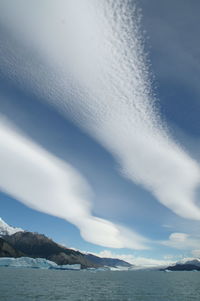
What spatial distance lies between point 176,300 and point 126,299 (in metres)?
16.1

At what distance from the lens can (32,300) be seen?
73.7 metres

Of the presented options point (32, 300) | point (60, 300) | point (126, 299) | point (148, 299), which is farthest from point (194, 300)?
point (32, 300)

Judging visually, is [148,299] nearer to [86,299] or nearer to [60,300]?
[86,299]

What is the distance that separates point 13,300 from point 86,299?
75.7ft

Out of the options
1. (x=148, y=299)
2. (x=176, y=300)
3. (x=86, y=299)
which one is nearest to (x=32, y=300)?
(x=86, y=299)

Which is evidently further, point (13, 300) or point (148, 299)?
point (148, 299)

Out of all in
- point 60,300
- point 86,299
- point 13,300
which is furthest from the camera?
point 86,299

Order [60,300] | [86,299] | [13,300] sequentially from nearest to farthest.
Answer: [13,300] → [60,300] → [86,299]

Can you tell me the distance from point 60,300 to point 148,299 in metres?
28.0

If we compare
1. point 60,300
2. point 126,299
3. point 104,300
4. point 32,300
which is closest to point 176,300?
point 126,299

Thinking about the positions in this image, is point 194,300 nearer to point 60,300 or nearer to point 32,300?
point 60,300

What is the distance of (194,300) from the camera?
87.7m

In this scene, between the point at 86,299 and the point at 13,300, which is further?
the point at 86,299

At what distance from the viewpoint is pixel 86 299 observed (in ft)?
273
